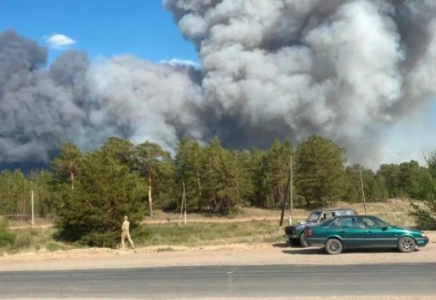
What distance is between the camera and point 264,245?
21984mm

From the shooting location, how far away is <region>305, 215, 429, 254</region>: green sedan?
1705 cm

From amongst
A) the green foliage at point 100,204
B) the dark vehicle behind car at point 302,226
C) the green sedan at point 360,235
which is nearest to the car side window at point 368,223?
the green sedan at point 360,235

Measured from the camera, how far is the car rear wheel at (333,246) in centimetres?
1733

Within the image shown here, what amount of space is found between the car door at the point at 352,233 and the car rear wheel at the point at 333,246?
0.22 metres

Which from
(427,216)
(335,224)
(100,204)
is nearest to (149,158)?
(100,204)

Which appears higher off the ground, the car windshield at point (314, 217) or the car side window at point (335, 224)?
the car windshield at point (314, 217)

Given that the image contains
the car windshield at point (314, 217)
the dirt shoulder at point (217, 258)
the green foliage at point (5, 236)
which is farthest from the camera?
the green foliage at point (5, 236)

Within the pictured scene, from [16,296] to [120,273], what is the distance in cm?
411

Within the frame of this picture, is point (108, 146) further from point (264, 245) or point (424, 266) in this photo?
point (424, 266)

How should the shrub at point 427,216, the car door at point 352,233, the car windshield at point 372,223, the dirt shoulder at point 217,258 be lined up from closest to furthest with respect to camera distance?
the dirt shoulder at point 217,258
the car door at point 352,233
the car windshield at point 372,223
the shrub at point 427,216

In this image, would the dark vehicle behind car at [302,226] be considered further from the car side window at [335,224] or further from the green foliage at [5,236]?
the green foliage at [5,236]

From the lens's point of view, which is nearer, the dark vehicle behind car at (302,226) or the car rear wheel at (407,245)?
the car rear wheel at (407,245)

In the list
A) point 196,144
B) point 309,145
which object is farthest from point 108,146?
point 309,145

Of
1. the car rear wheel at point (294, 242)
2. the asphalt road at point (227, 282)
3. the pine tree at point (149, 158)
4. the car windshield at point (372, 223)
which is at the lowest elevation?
the asphalt road at point (227, 282)
